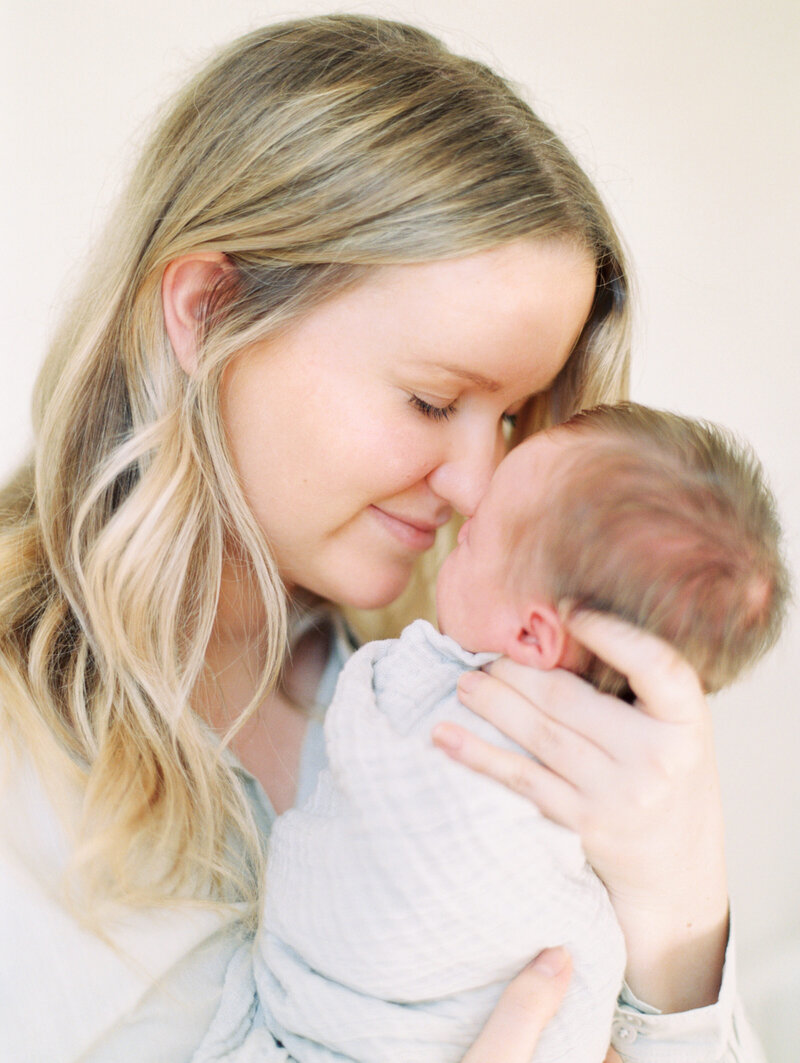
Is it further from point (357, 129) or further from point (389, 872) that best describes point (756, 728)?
point (357, 129)

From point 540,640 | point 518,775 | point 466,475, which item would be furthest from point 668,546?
point 466,475

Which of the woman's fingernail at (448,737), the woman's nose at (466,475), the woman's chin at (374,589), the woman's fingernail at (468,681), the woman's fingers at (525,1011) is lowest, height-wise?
the woman's fingers at (525,1011)

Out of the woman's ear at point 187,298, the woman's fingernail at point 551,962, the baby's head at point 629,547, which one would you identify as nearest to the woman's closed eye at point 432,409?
the baby's head at point 629,547

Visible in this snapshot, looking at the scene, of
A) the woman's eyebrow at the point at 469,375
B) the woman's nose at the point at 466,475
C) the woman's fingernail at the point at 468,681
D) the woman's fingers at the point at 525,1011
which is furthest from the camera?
the woman's nose at the point at 466,475

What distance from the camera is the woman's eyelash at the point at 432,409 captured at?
1.12m

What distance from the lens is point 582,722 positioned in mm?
920

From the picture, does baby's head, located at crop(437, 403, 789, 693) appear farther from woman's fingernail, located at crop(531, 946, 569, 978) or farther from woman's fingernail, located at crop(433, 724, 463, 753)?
woman's fingernail, located at crop(531, 946, 569, 978)

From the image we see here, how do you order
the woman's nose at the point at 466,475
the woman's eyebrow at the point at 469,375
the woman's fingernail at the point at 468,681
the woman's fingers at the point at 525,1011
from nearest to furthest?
the woman's fingers at the point at 525,1011, the woman's fingernail at the point at 468,681, the woman's eyebrow at the point at 469,375, the woman's nose at the point at 466,475

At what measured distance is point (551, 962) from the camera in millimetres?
887

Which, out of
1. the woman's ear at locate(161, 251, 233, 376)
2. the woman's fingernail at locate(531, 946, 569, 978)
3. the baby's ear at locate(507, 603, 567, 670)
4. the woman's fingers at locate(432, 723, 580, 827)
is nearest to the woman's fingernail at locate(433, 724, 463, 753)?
the woman's fingers at locate(432, 723, 580, 827)

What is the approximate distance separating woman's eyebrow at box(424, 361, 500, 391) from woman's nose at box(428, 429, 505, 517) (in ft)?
0.30

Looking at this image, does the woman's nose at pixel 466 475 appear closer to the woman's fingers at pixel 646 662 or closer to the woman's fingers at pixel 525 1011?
the woman's fingers at pixel 646 662

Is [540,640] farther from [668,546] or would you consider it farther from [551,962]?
[551,962]

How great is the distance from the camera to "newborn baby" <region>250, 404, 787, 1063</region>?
86 centimetres
